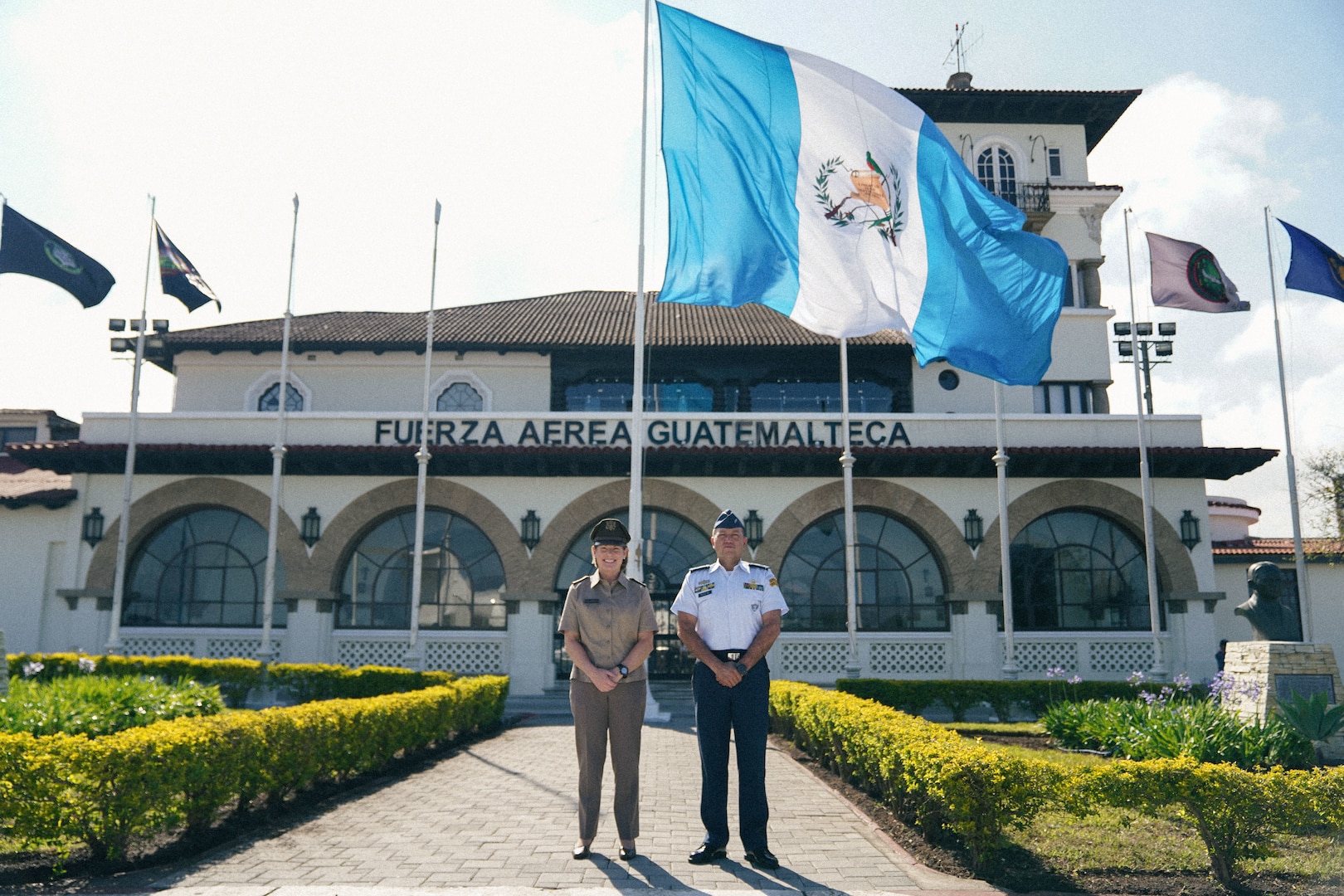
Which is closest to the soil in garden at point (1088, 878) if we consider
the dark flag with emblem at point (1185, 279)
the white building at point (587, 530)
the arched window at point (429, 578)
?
the dark flag with emblem at point (1185, 279)

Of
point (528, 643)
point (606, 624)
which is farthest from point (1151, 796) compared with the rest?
point (528, 643)

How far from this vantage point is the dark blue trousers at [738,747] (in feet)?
19.6

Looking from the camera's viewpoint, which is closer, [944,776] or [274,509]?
[944,776]

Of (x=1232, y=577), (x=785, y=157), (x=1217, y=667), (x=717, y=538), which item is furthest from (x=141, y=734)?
(x=1232, y=577)

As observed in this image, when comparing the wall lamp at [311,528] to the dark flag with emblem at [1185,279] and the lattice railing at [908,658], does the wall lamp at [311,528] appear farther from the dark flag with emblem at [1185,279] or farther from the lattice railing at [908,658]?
the dark flag with emblem at [1185,279]

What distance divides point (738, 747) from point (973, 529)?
15.1 m

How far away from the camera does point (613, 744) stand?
20.0 ft

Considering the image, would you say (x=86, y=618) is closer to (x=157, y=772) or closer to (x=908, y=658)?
(x=157, y=772)

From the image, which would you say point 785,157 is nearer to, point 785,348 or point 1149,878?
point 1149,878

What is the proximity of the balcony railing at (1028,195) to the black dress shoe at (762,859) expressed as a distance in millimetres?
23670

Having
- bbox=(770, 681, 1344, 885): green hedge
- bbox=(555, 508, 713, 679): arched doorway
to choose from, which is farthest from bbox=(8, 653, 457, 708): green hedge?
bbox=(770, 681, 1344, 885): green hedge

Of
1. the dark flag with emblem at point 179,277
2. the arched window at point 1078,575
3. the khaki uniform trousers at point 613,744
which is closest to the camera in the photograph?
the khaki uniform trousers at point 613,744

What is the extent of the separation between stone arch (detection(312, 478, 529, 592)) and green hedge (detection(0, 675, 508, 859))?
35.5ft

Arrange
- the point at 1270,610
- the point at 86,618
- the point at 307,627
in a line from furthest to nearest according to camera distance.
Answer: the point at 86,618, the point at 307,627, the point at 1270,610
